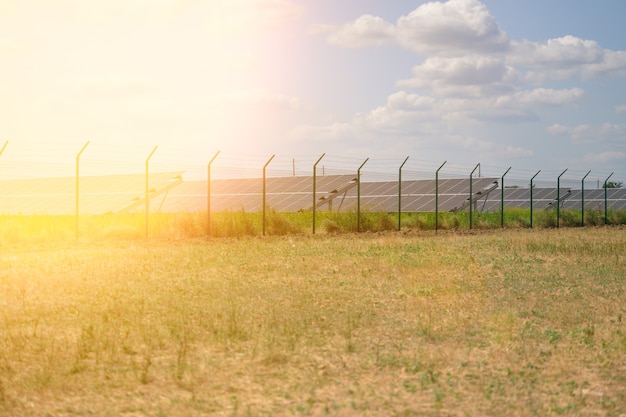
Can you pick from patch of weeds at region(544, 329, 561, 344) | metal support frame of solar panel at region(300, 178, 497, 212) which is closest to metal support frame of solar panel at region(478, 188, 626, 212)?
metal support frame of solar panel at region(300, 178, 497, 212)

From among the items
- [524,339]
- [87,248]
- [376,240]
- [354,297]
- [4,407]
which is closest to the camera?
[4,407]

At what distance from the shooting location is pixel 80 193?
1539 inches

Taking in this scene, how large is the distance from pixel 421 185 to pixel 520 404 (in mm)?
43043

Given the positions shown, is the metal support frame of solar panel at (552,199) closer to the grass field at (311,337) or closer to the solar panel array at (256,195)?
the solar panel array at (256,195)

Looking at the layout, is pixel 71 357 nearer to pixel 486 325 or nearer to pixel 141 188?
pixel 486 325

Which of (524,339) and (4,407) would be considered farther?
(524,339)

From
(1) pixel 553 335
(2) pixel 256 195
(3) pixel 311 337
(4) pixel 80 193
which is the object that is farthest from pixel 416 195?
(3) pixel 311 337

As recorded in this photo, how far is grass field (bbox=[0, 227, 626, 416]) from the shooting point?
6012 mm

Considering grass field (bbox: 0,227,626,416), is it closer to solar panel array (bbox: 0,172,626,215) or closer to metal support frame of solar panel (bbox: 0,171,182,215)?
metal support frame of solar panel (bbox: 0,171,182,215)

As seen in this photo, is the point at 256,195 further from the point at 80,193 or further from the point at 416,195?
the point at 80,193

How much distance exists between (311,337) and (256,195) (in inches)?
1587

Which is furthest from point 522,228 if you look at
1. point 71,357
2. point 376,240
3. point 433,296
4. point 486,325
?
point 71,357

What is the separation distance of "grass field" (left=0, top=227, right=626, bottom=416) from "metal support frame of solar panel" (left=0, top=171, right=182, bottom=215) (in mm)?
17216

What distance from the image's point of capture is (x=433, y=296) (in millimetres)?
11555
